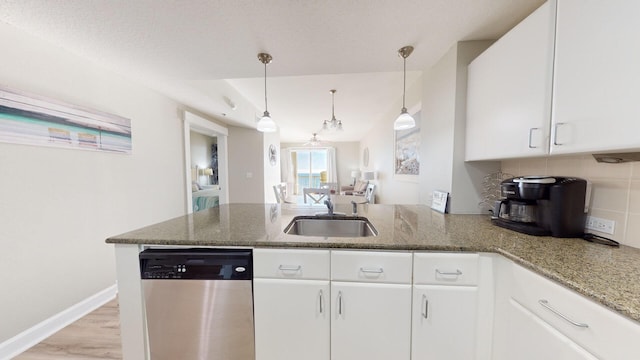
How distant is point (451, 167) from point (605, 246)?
845 mm

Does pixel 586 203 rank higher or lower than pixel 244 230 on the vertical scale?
higher

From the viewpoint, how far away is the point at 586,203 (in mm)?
1117

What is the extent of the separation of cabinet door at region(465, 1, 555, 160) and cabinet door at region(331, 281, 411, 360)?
38.2 inches

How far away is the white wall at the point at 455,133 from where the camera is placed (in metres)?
1.60

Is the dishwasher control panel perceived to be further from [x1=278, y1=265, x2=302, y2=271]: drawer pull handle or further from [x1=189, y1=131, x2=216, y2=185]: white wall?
[x1=189, y1=131, x2=216, y2=185]: white wall

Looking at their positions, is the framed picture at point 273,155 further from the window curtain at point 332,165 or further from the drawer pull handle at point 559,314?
the drawer pull handle at point 559,314

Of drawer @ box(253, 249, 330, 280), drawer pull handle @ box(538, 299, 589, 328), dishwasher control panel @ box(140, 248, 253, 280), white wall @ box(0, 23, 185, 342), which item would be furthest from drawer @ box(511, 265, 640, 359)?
white wall @ box(0, 23, 185, 342)

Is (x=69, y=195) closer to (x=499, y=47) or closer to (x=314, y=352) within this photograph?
(x=314, y=352)

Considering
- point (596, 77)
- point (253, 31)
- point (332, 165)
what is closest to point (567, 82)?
point (596, 77)

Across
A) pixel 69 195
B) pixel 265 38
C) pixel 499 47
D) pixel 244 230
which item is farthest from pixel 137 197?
pixel 499 47

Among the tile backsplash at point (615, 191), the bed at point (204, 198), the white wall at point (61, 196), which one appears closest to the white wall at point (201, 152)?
the bed at point (204, 198)

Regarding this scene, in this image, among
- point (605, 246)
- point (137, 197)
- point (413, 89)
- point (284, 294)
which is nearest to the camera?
point (605, 246)

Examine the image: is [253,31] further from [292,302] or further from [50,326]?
[50,326]

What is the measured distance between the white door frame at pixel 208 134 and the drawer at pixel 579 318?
3.72 m
